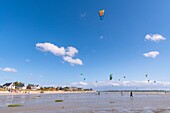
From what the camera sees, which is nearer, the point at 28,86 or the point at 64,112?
the point at 64,112

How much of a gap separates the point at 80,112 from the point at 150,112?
29.4 feet

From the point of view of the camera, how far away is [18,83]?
185875 mm

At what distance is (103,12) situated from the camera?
26859 millimetres

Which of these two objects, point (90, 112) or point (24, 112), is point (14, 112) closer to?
point (24, 112)

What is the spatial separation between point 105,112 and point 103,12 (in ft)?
43.2

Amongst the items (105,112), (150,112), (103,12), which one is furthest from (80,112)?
(103,12)

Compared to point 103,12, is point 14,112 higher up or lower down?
lower down

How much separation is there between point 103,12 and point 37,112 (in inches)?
618

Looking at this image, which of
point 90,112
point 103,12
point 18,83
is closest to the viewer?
point 90,112

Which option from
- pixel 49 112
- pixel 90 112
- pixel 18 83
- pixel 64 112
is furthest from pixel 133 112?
pixel 18 83

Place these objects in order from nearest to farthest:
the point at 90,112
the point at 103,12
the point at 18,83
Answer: the point at 90,112
the point at 103,12
the point at 18,83

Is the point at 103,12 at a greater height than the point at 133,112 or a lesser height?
greater

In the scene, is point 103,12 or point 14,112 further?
point 103,12

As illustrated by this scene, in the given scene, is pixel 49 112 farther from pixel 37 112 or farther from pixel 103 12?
pixel 103 12
